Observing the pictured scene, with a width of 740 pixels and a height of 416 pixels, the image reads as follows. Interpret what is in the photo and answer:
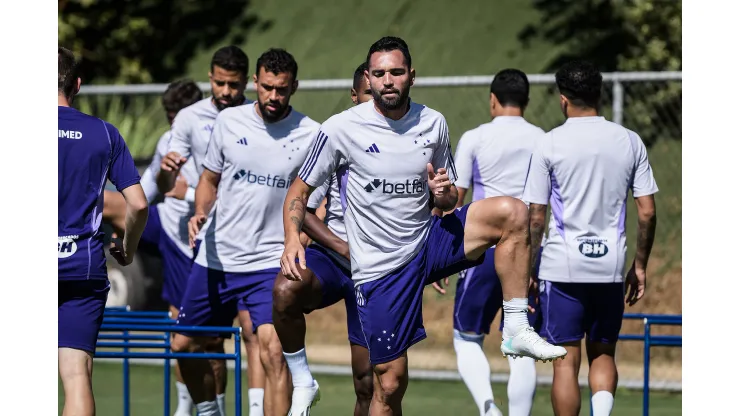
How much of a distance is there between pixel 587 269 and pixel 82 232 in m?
2.90

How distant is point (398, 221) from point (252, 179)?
1.56m

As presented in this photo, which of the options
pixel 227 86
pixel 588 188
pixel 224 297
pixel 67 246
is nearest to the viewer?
pixel 67 246

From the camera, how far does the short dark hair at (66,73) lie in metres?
5.95

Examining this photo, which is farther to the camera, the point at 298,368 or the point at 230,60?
the point at 230,60

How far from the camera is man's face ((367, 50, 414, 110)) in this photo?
612 cm

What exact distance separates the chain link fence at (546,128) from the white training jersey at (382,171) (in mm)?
4664

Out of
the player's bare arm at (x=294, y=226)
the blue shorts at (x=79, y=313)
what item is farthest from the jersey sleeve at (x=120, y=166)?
the player's bare arm at (x=294, y=226)

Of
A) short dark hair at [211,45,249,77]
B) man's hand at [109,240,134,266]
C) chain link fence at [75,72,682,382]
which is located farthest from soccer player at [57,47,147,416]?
chain link fence at [75,72,682,382]

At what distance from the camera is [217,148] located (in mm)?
7656

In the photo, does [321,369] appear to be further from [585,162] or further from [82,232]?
[82,232]

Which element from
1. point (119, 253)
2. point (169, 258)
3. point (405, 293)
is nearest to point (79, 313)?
point (119, 253)

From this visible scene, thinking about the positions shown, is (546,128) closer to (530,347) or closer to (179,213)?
(179,213)

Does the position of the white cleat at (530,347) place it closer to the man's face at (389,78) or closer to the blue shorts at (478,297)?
the man's face at (389,78)

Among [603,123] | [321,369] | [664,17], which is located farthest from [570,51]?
[603,123]
